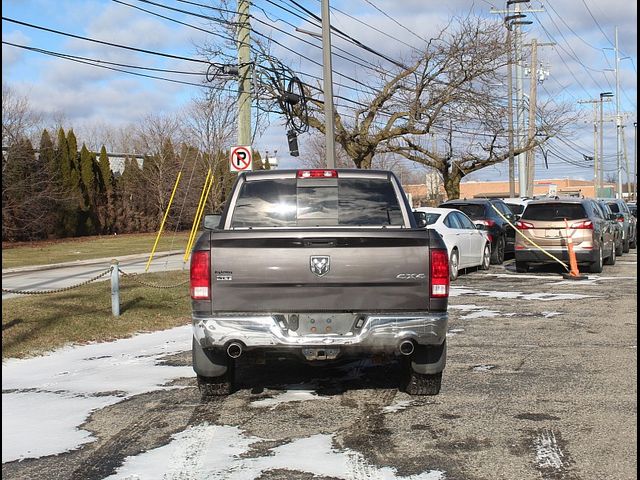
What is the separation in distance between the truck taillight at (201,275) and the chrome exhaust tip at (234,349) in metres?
0.39

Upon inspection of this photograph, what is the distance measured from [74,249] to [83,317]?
18.9m

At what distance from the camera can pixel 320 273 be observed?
5590 millimetres

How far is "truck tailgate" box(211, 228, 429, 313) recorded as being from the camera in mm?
5578

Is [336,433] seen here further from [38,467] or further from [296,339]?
[38,467]

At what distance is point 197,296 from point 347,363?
2.70 metres

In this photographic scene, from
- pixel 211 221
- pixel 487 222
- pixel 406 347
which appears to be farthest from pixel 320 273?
pixel 487 222

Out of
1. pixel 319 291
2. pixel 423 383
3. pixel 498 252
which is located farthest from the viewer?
pixel 498 252

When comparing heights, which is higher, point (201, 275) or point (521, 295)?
point (201, 275)

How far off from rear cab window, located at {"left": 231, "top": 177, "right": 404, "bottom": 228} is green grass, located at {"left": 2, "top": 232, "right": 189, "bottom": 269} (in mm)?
16202

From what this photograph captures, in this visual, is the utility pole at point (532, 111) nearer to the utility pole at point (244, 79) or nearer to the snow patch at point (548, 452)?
the utility pole at point (244, 79)

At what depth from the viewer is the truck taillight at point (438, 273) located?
564 centimetres

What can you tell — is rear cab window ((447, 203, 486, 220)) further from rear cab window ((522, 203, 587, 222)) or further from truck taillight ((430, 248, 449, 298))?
truck taillight ((430, 248, 449, 298))

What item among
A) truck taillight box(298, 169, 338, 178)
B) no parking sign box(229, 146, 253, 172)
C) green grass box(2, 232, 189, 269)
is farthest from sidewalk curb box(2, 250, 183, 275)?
truck taillight box(298, 169, 338, 178)

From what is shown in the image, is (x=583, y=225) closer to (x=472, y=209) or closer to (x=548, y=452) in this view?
(x=472, y=209)
